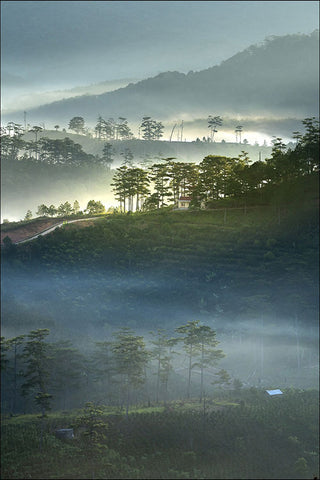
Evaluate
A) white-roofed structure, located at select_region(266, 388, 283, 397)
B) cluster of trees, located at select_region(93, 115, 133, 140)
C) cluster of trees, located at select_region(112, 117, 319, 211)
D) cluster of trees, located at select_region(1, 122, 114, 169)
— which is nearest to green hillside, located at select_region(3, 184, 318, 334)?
cluster of trees, located at select_region(112, 117, 319, 211)

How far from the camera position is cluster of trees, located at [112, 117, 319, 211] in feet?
41.7

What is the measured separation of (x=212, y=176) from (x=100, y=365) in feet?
20.9

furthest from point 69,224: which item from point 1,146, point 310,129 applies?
point 310,129

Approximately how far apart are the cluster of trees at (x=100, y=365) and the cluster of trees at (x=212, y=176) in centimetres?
378

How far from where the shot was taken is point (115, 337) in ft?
42.8

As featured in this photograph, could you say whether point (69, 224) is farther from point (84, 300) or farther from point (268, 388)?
point (268, 388)

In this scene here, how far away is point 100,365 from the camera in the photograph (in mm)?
13023

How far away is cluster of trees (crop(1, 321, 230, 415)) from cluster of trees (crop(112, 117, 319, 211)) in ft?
12.4

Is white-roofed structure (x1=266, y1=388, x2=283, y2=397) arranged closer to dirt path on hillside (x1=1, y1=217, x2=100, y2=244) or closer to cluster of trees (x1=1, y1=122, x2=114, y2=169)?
dirt path on hillside (x1=1, y1=217, x2=100, y2=244)

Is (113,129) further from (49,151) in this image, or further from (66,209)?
(66,209)

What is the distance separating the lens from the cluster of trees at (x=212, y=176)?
12.7m

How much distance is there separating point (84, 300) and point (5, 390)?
3.37m

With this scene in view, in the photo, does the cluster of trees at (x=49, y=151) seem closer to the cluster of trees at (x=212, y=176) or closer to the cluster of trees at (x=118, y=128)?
the cluster of trees at (x=118, y=128)

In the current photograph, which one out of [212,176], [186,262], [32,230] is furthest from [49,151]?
[186,262]
